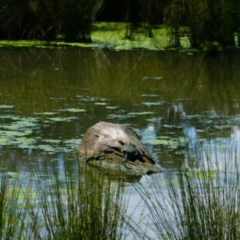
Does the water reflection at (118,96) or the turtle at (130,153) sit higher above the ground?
the water reflection at (118,96)

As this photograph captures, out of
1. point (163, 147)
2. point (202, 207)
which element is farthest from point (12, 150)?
point (202, 207)

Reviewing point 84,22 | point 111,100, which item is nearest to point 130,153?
point 111,100

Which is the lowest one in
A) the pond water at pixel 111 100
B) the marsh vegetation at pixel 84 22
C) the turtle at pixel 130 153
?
the turtle at pixel 130 153

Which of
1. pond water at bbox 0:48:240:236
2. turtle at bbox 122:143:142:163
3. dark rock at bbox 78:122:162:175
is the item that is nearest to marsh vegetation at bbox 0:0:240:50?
pond water at bbox 0:48:240:236

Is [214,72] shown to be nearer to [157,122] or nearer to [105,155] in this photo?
[157,122]

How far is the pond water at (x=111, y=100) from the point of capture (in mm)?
6160

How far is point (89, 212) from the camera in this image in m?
3.19

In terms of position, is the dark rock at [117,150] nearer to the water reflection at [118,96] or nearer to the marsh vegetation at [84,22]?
the water reflection at [118,96]

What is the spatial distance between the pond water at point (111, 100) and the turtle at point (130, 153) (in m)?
0.20

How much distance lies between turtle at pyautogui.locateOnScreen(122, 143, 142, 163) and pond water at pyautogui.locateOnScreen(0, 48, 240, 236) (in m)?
0.20

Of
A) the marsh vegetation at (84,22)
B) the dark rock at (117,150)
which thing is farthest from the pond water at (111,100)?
the marsh vegetation at (84,22)

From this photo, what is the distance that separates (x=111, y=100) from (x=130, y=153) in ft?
8.55

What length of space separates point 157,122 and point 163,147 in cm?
94

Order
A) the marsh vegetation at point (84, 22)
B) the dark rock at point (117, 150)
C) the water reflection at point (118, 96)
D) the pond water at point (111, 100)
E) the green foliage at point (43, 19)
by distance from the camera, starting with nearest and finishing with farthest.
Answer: the dark rock at point (117, 150) → the pond water at point (111, 100) → the water reflection at point (118, 96) → the marsh vegetation at point (84, 22) → the green foliage at point (43, 19)
